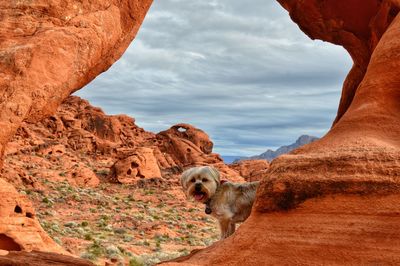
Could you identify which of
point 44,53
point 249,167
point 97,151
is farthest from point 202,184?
point 249,167

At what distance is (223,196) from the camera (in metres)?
9.68

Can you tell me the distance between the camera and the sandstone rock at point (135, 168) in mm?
40062

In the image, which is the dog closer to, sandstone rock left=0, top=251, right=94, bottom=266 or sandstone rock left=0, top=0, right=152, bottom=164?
sandstone rock left=0, top=251, right=94, bottom=266

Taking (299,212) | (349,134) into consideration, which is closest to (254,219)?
(299,212)

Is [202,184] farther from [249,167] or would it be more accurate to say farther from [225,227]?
[249,167]

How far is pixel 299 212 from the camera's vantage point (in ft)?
19.0

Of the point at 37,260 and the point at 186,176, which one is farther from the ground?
the point at 186,176

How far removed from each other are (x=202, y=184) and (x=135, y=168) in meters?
31.8

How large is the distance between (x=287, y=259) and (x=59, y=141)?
46546 mm

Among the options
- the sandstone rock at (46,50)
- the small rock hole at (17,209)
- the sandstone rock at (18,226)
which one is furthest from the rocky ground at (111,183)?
the sandstone rock at (46,50)

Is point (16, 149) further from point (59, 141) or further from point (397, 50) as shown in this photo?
point (397, 50)

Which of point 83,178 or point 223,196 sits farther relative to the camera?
point 83,178

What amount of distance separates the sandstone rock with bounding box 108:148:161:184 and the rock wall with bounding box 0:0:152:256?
94.6 ft

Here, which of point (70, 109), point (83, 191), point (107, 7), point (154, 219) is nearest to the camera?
point (107, 7)
